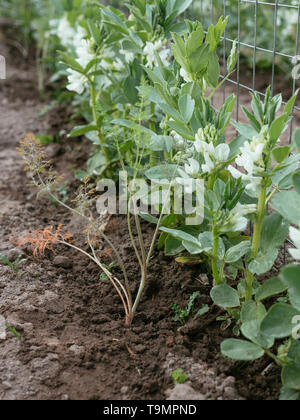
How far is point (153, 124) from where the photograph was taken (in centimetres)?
200

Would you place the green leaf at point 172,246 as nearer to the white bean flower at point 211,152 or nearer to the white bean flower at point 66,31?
the white bean flower at point 211,152

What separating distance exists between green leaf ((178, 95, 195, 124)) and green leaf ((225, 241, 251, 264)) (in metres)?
0.37

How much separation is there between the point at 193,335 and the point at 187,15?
176 cm

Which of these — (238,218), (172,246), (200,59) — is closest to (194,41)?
(200,59)

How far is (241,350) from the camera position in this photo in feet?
3.92

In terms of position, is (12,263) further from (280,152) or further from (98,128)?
(280,152)

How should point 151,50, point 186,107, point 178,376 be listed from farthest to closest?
point 151,50, point 186,107, point 178,376

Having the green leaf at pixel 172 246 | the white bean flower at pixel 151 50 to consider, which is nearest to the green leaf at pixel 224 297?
the green leaf at pixel 172 246

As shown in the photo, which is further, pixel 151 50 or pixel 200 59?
pixel 151 50

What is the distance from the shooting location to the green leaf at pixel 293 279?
107 centimetres

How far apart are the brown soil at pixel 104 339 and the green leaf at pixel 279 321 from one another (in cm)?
20

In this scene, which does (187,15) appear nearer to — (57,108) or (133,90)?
(133,90)

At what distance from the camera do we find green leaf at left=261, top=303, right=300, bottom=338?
3.76 feet

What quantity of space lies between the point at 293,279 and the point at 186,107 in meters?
0.58
